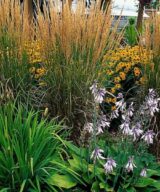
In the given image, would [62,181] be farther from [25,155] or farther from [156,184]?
[156,184]

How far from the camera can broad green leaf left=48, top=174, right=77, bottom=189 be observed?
3.33m

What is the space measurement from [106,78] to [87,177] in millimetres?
1470

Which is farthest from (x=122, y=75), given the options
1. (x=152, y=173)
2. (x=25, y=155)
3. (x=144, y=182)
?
(x=25, y=155)

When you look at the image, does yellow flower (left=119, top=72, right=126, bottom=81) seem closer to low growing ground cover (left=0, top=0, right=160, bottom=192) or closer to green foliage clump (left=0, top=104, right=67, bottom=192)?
low growing ground cover (left=0, top=0, right=160, bottom=192)

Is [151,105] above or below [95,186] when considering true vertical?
above

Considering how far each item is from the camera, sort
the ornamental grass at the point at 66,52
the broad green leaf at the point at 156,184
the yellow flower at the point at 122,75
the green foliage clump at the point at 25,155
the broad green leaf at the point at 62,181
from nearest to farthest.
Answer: the green foliage clump at the point at 25,155, the broad green leaf at the point at 62,181, the broad green leaf at the point at 156,184, the ornamental grass at the point at 66,52, the yellow flower at the point at 122,75

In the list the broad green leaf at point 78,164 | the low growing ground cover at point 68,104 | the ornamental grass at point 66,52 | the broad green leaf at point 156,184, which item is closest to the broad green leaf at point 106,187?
the low growing ground cover at point 68,104

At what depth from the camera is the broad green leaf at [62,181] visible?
10.9ft

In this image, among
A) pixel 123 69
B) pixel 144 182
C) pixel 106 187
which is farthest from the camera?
pixel 123 69

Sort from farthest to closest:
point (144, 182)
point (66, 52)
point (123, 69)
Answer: point (123, 69) < point (66, 52) < point (144, 182)

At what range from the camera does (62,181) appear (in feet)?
11.1

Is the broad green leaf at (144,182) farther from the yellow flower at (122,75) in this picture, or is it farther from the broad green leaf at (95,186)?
the yellow flower at (122,75)

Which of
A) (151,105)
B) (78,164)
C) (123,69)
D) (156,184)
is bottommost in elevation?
(156,184)

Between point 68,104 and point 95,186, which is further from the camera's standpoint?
point 68,104
